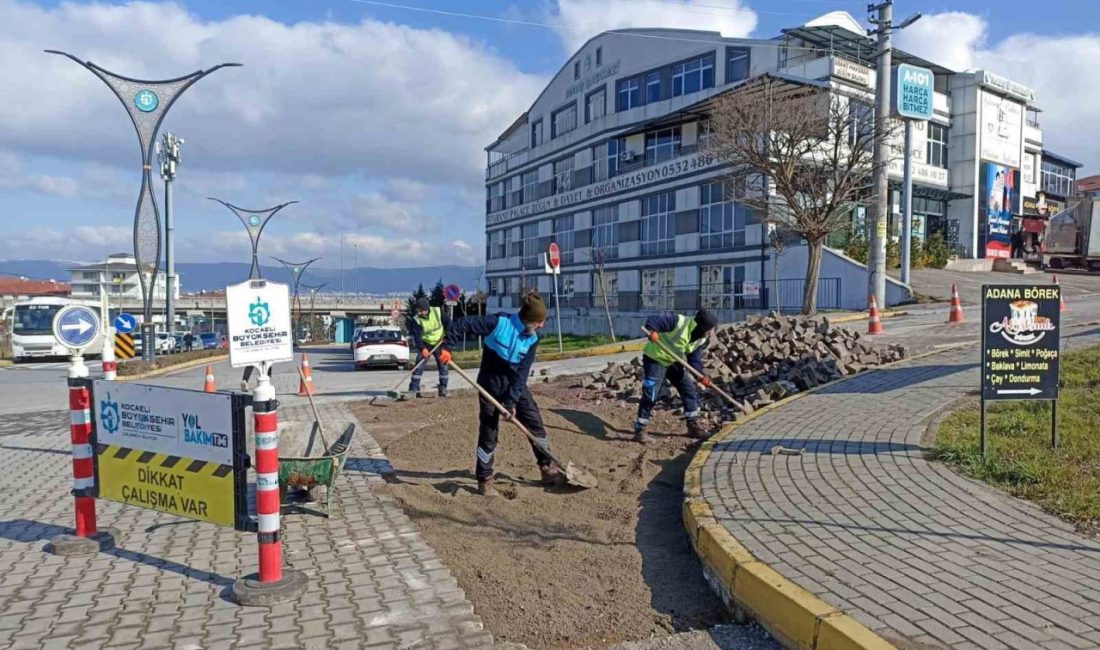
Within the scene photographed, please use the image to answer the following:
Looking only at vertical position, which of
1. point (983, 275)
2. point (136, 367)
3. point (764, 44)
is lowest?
point (136, 367)

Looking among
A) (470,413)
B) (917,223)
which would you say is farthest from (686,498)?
(917,223)

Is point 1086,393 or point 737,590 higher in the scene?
point 1086,393

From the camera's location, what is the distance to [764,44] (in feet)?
112

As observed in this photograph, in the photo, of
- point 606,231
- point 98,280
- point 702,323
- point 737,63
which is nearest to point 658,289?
point 606,231

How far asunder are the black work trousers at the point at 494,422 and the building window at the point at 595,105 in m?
37.7

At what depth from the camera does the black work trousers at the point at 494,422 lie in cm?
652

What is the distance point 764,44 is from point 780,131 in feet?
46.1

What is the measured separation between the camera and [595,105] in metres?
43.4

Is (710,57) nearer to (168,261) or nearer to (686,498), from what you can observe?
(168,261)

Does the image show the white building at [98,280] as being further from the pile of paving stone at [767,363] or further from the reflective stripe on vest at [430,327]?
the pile of paving stone at [767,363]

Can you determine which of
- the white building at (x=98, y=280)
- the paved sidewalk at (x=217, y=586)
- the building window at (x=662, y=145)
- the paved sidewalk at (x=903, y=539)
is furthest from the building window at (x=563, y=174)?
the white building at (x=98, y=280)

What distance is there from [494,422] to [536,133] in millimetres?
46495

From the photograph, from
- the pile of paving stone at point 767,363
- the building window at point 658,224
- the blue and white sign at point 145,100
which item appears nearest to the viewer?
the pile of paving stone at point 767,363

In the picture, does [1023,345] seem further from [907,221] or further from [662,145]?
[662,145]
